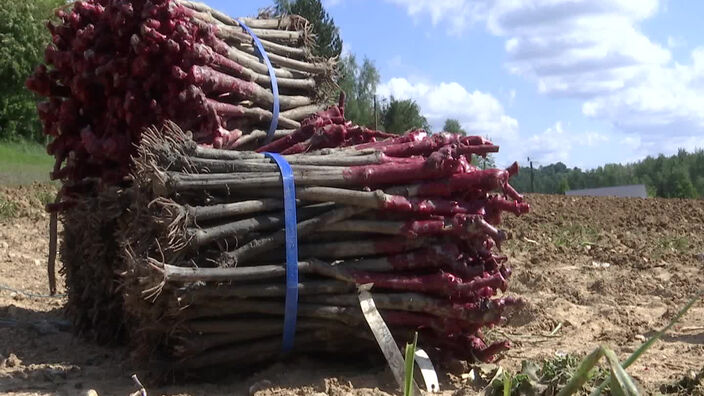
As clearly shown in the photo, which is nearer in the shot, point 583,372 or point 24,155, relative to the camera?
point 583,372

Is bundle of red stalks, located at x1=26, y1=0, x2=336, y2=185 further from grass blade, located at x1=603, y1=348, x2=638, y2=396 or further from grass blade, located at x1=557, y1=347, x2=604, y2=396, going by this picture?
grass blade, located at x1=603, y1=348, x2=638, y2=396

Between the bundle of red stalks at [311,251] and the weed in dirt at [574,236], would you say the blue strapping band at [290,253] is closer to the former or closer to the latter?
the bundle of red stalks at [311,251]

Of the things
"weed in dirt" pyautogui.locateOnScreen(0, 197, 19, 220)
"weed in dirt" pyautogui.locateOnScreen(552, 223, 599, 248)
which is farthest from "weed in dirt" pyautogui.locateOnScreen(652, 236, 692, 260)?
"weed in dirt" pyautogui.locateOnScreen(0, 197, 19, 220)

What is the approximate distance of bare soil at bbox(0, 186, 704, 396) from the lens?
3.95m

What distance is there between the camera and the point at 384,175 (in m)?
4.09

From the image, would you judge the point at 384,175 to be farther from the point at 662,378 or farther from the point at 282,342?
the point at 662,378

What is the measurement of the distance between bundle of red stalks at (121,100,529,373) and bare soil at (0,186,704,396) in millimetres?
221

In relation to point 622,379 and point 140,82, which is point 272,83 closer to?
point 140,82

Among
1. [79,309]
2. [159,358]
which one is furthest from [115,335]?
[159,358]

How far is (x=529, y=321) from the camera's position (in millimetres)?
5457

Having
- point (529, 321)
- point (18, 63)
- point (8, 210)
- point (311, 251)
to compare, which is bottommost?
point (529, 321)

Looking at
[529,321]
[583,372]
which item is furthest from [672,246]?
[583,372]

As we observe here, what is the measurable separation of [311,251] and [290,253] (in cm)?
15

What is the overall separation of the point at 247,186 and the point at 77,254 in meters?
1.59
